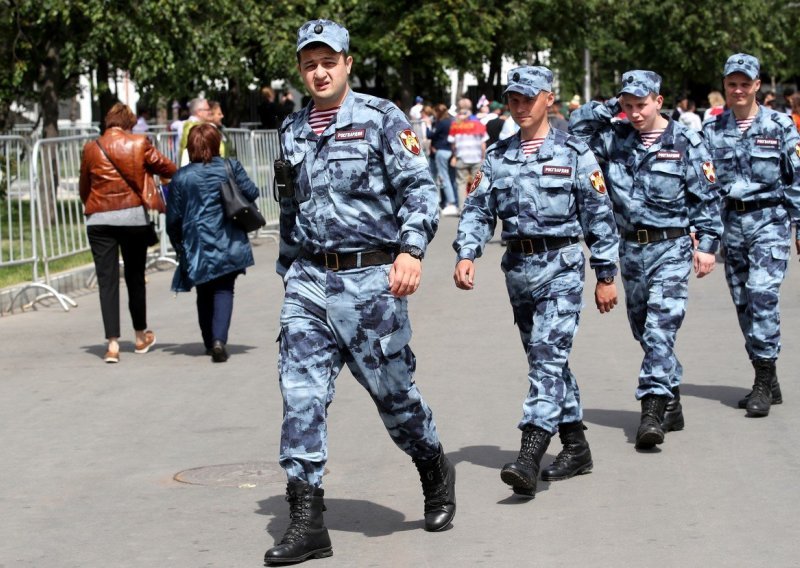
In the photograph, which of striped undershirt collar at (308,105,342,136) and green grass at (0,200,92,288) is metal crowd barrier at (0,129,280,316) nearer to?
green grass at (0,200,92,288)

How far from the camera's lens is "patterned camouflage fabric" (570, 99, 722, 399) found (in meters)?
8.05

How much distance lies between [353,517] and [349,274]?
1.19m

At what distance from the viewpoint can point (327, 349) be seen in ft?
19.6

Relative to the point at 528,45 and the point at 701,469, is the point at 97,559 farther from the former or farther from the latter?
the point at 528,45

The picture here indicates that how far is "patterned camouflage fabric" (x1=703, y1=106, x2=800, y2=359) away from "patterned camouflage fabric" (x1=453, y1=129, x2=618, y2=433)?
Result: 220 centimetres

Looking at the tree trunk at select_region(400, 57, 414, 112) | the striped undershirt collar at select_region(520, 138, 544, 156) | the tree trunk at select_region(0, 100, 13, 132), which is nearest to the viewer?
the striped undershirt collar at select_region(520, 138, 544, 156)

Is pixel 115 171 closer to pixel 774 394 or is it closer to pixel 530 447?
pixel 774 394

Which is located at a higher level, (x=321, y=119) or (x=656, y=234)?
(x=321, y=119)

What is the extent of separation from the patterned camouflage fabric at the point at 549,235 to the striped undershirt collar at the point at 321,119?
117cm

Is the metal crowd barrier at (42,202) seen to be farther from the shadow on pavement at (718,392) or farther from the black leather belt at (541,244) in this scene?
the black leather belt at (541,244)

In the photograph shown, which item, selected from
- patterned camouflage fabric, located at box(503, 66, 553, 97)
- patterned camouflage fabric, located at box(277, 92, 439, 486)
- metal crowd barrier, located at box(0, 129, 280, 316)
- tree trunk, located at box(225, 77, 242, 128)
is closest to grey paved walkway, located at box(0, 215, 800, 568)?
patterned camouflage fabric, located at box(277, 92, 439, 486)

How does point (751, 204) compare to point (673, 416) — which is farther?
point (751, 204)

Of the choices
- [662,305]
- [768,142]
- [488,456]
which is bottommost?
[488,456]

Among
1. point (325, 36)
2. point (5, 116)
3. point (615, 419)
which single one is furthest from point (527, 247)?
point (5, 116)
